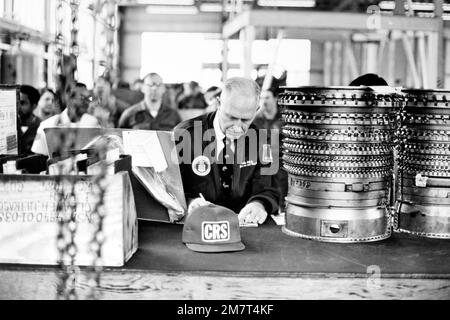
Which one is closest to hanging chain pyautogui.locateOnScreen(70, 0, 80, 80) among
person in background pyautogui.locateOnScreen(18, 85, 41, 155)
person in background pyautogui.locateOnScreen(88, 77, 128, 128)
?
person in background pyautogui.locateOnScreen(88, 77, 128, 128)

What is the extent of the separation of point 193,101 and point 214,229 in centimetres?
714

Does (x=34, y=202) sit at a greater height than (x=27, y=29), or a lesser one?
lesser

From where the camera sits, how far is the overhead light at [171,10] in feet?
56.0

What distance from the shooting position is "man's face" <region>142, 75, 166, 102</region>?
5738 mm

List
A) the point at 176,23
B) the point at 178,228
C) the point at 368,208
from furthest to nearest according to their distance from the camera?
1. the point at 176,23
2. the point at 178,228
3. the point at 368,208

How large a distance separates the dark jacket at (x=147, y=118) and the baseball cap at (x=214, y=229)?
162 inches

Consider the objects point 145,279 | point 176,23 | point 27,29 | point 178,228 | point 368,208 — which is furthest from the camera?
point 176,23

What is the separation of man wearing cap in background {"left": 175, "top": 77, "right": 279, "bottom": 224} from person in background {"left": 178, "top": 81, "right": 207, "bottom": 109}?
5781mm

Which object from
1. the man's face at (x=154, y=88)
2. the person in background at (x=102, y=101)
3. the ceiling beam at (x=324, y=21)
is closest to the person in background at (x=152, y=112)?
the man's face at (x=154, y=88)

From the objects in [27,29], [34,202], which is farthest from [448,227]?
[27,29]

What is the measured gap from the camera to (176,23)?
59.1ft
